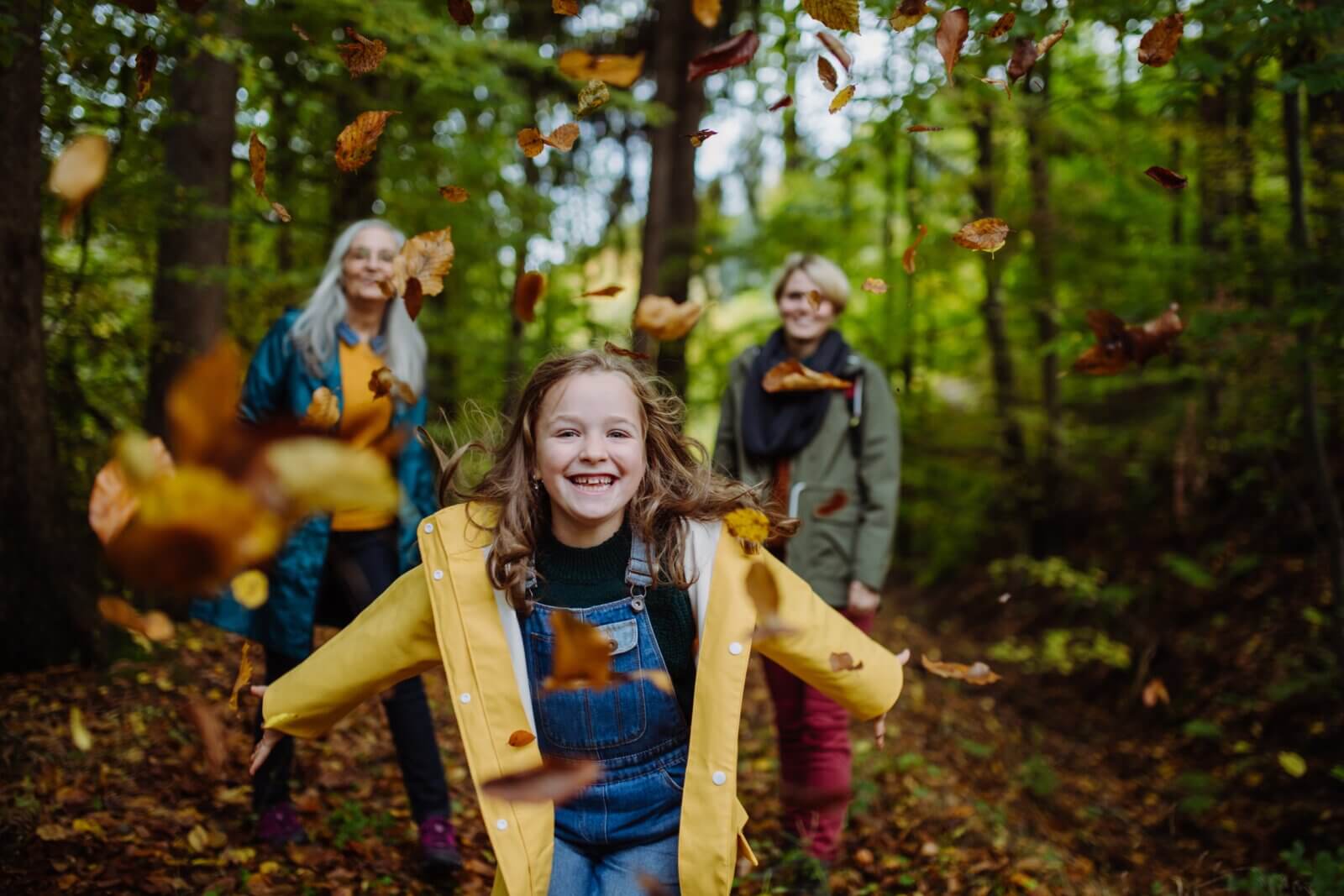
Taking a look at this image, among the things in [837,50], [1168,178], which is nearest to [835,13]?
[837,50]

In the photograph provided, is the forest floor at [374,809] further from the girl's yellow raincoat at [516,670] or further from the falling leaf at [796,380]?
the falling leaf at [796,380]

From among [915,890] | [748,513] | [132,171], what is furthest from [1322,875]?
[132,171]

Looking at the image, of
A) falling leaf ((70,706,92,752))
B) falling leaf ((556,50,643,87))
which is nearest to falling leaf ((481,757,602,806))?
falling leaf ((556,50,643,87))

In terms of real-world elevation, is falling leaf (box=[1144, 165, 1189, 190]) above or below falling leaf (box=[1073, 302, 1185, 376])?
above

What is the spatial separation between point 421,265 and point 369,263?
0.58ft

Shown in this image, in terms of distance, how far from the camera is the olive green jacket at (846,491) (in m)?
3.39

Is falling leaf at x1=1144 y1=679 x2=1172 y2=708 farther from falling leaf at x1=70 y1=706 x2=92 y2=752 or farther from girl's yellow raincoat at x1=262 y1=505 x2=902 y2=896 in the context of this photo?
falling leaf at x1=70 y1=706 x2=92 y2=752

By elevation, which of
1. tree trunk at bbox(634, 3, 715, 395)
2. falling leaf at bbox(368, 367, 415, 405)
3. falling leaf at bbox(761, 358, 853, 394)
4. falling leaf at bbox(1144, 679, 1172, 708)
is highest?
tree trunk at bbox(634, 3, 715, 395)

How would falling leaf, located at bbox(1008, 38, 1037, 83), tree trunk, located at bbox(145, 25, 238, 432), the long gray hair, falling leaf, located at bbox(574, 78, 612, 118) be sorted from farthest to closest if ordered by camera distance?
1. tree trunk, located at bbox(145, 25, 238, 432)
2. the long gray hair
3. falling leaf, located at bbox(1008, 38, 1037, 83)
4. falling leaf, located at bbox(574, 78, 612, 118)

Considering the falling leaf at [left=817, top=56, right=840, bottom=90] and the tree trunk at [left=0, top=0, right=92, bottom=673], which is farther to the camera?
the tree trunk at [left=0, top=0, right=92, bottom=673]

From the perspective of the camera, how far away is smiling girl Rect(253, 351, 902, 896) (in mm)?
2111

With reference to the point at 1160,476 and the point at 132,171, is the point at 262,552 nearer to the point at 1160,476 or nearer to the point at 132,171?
the point at 132,171

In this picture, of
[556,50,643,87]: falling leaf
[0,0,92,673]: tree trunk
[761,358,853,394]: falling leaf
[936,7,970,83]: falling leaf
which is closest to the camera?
[556,50,643,87]: falling leaf

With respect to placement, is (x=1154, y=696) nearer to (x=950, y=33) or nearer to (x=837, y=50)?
(x=950, y=33)
